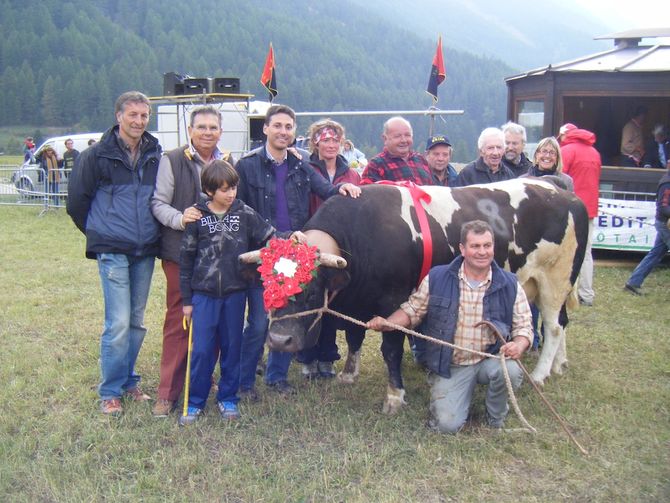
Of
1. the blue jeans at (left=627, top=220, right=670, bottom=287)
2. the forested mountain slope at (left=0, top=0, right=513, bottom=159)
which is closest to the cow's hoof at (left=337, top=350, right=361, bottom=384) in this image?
the blue jeans at (left=627, top=220, right=670, bottom=287)

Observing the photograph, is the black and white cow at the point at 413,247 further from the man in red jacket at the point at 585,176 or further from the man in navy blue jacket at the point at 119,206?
the man in red jacket at the point at 585,176

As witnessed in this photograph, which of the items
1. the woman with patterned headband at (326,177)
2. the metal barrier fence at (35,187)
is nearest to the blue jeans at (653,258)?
the woman with patterned headband at (326,177)

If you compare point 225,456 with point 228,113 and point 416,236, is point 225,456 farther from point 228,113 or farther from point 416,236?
point 228,113

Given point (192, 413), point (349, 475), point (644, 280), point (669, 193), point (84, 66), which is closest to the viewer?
point (349, 475)

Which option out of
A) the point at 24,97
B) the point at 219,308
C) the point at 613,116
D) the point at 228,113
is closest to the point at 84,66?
the point at 24,97

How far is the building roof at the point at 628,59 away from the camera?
9953mm

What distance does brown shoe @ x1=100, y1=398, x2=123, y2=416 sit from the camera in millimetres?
4434

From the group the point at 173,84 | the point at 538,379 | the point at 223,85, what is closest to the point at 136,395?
the point at 538,379

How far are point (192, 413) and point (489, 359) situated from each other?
1978 mm

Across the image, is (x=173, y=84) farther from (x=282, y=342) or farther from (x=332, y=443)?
(x=332, y=443)

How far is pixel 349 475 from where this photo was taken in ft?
12.2

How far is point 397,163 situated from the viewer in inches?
217

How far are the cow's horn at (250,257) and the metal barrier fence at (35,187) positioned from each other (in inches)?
475

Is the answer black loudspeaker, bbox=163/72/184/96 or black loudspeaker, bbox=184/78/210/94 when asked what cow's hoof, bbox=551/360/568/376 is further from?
black loudspeaker, bbox=163/72/184/96
